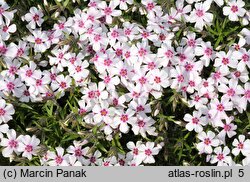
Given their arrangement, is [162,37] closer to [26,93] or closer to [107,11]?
[107,11]

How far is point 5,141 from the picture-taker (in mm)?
4449

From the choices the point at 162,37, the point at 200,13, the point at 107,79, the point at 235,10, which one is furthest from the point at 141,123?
the point at 235,10

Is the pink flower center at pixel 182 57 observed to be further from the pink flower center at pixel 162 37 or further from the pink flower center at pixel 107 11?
the pink flower center at pixel 107 11

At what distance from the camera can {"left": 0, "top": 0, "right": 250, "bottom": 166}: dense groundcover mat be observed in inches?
178

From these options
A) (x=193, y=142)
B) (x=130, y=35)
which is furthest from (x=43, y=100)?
(x=193, y=142)

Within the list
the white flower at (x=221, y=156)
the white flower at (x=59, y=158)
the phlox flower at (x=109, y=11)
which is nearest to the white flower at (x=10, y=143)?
the white flower at (x=59, y=158)

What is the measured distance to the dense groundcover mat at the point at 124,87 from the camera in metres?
4.52

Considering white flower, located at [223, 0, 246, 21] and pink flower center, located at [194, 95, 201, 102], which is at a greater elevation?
white flower, located at [223, 0, 246, 21]

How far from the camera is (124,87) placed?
4656mm

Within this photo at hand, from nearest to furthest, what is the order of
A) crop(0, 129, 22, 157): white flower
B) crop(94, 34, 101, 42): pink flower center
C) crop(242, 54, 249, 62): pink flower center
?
1. crop(0, 129, 22, 157): white flower
2. crop(242, 54, 249, 62): pink flower center
3. crop(94, 34, 101, 42): pink flower center

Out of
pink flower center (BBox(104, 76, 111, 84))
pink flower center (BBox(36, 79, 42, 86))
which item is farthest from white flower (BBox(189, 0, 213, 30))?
pink flower center (BBox(36, 79, 42, 86))

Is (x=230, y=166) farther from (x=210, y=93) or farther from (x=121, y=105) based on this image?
(x=121, y=105)

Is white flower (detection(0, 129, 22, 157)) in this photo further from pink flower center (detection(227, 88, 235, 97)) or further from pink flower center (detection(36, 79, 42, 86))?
pink flower center (detection(227, 88, 235, 97))

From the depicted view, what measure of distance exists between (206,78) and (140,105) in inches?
27.6
